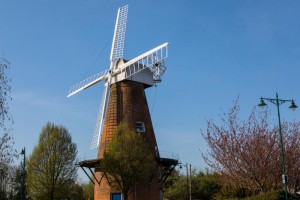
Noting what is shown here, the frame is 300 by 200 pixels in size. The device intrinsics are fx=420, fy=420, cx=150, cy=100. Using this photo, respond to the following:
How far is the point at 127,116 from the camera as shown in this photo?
1439 inches

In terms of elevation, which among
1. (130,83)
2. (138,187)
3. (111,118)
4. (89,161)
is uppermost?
(130,83)

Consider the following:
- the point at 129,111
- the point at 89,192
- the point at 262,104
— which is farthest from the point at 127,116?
the point at 89,192

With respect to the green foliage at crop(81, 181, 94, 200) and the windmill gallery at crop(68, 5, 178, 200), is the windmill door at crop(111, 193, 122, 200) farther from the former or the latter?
the green foliage at crop(81, 181, 94, 200)

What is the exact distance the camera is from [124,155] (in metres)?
33.6

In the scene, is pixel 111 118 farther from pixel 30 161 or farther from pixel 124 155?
pixel 30 161

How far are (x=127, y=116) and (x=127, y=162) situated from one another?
15.6 feet

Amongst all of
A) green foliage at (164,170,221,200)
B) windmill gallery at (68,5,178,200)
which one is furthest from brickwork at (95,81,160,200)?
green foliage at (164,170,221,200)

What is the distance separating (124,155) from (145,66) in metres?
8.46

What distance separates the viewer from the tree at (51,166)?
37.4m

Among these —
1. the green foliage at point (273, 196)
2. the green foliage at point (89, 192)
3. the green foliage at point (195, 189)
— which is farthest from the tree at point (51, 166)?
the green foliage at point (89, 192)

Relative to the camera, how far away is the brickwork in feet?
118

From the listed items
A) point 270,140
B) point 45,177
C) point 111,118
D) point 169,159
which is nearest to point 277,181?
point 270,140

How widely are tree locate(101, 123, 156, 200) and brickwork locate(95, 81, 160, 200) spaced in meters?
1.71

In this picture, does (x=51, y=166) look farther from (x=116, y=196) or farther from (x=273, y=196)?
(x=273, y=196)
